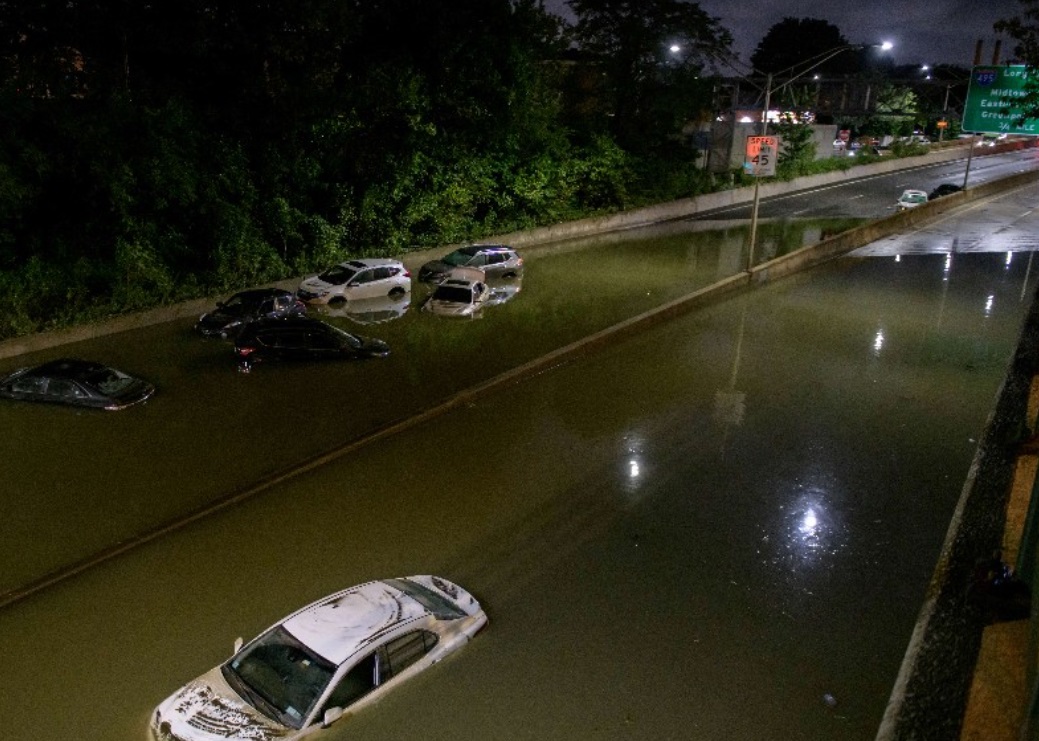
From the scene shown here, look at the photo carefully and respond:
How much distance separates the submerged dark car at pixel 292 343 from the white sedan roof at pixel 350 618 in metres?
10.1

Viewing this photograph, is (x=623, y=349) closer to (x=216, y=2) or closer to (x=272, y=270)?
(x=272, y=270)

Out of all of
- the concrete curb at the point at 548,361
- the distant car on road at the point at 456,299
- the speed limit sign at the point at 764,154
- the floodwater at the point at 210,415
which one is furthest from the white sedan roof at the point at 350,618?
the speed limit sign at the point at 764,154

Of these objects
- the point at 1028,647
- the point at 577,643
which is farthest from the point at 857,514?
the point at 577,643

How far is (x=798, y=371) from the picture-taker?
1883 cm

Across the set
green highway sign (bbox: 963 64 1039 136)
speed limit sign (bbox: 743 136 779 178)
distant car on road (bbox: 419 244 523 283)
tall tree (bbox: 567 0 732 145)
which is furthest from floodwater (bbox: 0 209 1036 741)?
tall tree (bbox: 567 0 732 145)

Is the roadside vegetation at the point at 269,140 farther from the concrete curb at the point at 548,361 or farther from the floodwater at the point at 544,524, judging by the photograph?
the concrete curb at the point at 548,361

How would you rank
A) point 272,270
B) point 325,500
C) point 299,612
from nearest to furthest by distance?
point 299,612 < point 325,500 < point 272,270

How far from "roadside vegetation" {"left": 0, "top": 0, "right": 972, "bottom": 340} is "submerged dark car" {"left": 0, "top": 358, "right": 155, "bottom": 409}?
423cm

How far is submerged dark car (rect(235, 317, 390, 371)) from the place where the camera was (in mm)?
18016

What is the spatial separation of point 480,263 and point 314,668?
824 inches

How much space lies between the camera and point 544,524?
1179 cm

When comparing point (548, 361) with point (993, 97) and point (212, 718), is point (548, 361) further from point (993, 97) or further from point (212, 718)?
point (993, 97)

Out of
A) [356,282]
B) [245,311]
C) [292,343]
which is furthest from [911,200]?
[292,343]

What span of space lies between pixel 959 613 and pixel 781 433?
6.07 metres
